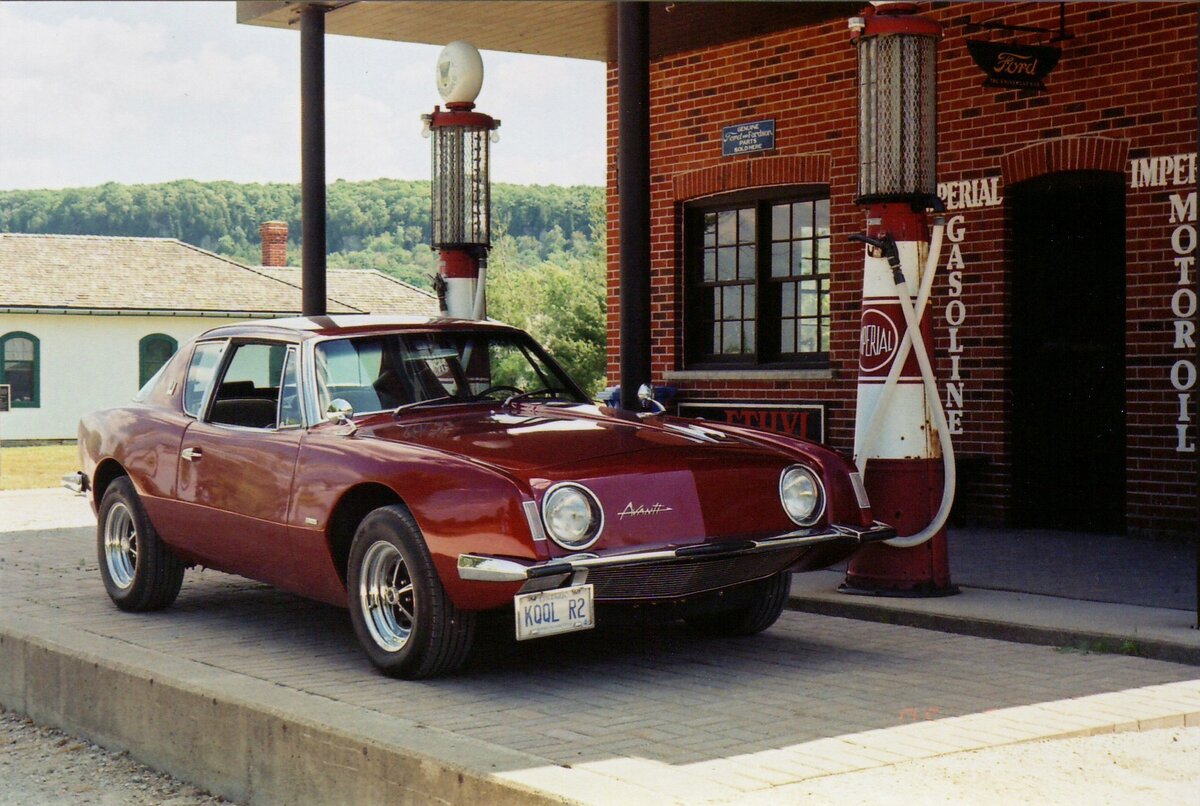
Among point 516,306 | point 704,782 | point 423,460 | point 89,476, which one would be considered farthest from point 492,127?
point 516,306

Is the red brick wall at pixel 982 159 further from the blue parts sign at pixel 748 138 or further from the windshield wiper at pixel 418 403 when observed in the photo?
the windshield wiper at pixel 418 403

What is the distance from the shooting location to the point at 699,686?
5926 millimetres

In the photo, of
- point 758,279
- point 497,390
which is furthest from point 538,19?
point 497,390

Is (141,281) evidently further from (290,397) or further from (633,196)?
(290,397)

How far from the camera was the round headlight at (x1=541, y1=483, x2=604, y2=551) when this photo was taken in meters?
5.61

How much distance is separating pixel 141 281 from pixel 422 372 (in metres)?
35.6

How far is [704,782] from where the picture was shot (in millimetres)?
4418

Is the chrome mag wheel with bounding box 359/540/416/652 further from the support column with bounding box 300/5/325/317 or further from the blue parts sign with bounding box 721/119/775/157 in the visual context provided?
the blue parts sign with bounding box 721/119/775/157

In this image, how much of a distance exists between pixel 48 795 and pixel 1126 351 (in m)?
7.48

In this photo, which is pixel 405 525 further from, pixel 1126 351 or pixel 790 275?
pixel 790 275

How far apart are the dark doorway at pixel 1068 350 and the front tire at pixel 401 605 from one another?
247 inches

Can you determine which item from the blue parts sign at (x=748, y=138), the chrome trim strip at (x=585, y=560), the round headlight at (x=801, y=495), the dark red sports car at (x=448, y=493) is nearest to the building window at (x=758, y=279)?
the blue parts sign at (x=748, y=138)

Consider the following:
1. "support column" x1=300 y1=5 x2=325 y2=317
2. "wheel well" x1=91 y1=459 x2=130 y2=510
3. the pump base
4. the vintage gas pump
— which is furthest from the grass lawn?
the pump base

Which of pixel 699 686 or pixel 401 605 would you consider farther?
pixel 401 605
